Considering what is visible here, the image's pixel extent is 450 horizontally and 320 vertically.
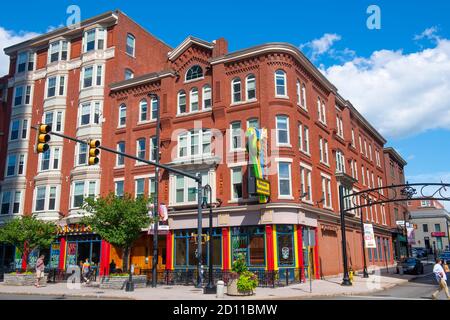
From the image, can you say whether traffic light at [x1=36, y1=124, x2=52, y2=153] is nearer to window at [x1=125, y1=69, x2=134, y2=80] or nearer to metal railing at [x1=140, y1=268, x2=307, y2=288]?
metal railing at [x1=140, y1=268, x2=307, y2=288]

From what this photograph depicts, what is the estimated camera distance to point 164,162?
1356 inches

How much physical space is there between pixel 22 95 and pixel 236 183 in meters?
26.5

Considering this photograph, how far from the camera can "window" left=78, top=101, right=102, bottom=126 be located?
38688 mm

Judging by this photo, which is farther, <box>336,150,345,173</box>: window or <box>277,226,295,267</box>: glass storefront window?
<box>336,150,345,173</box>: window

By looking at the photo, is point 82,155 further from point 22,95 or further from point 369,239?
point 369,239

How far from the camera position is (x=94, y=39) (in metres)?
40.5

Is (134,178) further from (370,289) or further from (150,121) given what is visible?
(370,289)

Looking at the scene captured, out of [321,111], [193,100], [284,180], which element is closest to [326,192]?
[321,111]

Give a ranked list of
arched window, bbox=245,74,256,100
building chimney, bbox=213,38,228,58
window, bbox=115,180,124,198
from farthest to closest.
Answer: window, bbox=115,180,124,198
building chimney, bbox=213,38,228,58
arched window, bbox=245,74,256,100

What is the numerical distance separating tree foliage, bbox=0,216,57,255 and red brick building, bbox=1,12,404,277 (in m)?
4.67

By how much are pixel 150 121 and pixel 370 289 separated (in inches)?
851

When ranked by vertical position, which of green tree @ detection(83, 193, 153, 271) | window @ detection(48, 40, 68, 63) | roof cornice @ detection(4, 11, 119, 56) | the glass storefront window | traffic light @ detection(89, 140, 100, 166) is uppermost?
roof cornice @ detection(4, 11, 119, 56)

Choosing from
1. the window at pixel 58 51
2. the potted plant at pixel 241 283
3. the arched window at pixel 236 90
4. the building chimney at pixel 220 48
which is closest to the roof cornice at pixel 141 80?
the building chimney at pixel 220 48

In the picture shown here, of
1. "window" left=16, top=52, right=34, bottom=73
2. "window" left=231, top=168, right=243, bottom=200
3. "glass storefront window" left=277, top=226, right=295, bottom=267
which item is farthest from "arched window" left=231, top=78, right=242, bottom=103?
"window" left=16, top=52, right=34, bottom=73
